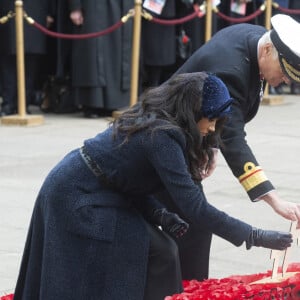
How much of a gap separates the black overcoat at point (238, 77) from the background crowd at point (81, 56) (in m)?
6.18

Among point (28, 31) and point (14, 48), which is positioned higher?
point (28, 31)

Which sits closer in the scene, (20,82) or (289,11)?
(20,82)

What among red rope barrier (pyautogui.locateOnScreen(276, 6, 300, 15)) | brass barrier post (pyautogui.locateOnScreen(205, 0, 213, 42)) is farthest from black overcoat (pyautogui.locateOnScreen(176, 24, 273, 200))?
red rope barrier (pyautogui.locateOnScreen(276, 6, 300, 15))

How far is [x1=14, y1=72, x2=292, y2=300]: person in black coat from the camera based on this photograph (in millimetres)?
3617

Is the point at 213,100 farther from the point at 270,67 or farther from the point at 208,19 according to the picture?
the point at 208,19

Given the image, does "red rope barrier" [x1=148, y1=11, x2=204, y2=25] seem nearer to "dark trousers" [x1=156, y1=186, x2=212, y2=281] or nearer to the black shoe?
the black shoe

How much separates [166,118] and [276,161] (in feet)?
16.6

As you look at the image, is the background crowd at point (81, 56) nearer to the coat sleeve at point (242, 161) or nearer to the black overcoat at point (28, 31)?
the black overcoat at point (28, 31)

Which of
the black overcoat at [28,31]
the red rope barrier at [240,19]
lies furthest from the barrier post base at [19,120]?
the red rope barrier at [240,19]

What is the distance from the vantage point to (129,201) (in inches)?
148

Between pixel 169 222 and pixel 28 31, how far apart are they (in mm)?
7087

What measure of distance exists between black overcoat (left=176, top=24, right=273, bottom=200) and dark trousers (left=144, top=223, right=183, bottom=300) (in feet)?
1.79

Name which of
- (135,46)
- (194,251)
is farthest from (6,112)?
(194,251)

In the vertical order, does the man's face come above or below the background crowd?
above
